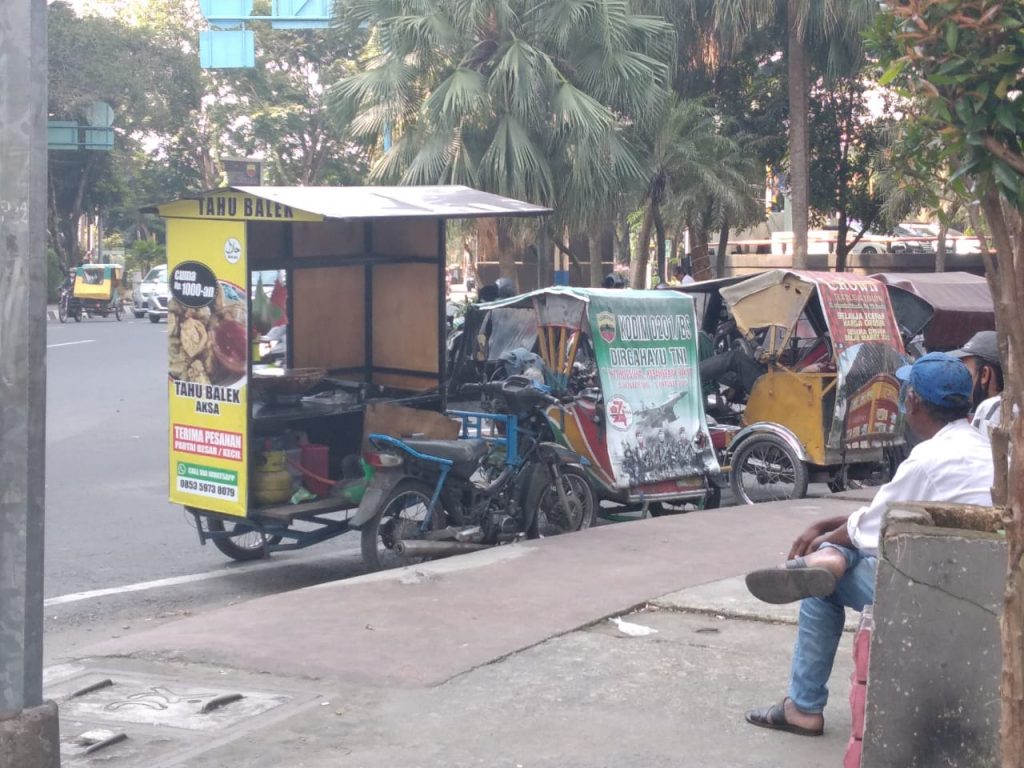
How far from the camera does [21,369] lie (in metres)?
4.14

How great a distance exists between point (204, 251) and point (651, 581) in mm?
3436

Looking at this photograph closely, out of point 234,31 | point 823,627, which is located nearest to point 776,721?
point 823,627

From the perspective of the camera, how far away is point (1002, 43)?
3.12 m

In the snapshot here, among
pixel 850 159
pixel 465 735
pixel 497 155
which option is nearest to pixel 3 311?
pixel 465 735

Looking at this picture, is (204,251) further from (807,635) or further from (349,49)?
(349,49)

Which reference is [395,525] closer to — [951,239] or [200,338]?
[200,338]

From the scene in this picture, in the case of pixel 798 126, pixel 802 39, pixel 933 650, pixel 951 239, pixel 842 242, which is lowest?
pixel 933 650

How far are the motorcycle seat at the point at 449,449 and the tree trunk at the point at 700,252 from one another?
1816 cm

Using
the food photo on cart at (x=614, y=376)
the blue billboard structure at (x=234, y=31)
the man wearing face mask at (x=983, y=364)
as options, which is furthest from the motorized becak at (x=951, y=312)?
the blue billboard structure at (x=234, y=31)

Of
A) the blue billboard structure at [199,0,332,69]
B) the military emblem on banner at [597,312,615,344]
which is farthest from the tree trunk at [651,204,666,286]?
the military emblem on banner at [597,312,615,344]

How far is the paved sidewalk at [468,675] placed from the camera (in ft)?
15.6

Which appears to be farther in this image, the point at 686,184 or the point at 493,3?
the point at 686,184

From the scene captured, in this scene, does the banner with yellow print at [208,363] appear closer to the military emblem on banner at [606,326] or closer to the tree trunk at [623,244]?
the military emblem on banner at [606,326]

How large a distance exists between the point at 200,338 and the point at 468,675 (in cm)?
352
